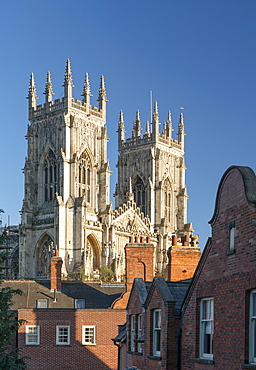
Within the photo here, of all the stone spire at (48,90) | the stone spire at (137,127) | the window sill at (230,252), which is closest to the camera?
the window sill at (230,252)

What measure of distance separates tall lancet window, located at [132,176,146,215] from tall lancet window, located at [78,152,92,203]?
19049mm

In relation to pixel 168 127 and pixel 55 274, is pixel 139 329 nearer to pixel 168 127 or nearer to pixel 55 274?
pixel 55 274

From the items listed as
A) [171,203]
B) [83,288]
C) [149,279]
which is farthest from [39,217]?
[149,279]

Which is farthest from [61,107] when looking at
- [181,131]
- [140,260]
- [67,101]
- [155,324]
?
[155,324]

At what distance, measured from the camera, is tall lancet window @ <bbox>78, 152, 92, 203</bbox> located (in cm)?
9544

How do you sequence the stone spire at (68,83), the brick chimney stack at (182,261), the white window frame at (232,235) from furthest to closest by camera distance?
the stone spire at (68,83)
the brick chimney stack at (182,261)
the white window frame at (232,235)

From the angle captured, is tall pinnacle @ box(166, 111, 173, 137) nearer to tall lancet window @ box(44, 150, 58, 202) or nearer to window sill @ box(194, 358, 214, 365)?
tall lancet window @ box(44, 150, 58, 202)

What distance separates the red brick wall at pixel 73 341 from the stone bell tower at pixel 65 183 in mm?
49463

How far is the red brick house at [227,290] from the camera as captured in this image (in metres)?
16.8

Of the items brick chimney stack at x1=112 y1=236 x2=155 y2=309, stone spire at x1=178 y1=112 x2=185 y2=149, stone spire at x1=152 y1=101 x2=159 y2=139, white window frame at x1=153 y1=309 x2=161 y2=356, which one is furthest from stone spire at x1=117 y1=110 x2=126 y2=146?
white window frame at x1=153 y1=309 x2=161 y2=356

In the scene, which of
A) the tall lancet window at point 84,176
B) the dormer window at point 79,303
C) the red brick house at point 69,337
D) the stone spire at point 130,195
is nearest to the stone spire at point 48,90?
the tall lancet window at point 84,176

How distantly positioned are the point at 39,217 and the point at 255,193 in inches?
3097

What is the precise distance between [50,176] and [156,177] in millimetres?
22317

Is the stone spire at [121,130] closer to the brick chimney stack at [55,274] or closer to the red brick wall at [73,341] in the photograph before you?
the brick chimney stack at [55,274]
